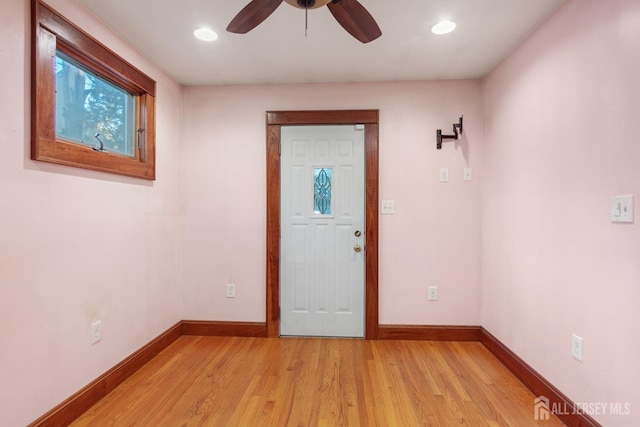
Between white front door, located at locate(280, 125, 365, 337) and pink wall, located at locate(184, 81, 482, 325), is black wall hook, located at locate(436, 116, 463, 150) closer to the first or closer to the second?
pink wall, located at locate(184, 81, 482, 325)

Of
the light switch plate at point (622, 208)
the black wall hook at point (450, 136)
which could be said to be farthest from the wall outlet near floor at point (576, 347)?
the black wall hook at point (450, 136)

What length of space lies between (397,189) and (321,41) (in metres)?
1.39

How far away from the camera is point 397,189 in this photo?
286 centimetres

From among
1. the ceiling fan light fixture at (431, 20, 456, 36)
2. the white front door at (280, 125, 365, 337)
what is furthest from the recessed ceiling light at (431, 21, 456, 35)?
the white front door at (280, 125, 365, 337)

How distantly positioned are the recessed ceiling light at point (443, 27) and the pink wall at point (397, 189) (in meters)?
0.78

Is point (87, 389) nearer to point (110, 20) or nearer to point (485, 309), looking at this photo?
point (110, 20)

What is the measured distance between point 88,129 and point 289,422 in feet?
7.00

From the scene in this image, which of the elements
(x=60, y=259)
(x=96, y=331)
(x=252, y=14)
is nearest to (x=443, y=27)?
(x=252, y=14)

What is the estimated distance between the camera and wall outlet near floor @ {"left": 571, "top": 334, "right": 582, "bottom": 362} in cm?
166

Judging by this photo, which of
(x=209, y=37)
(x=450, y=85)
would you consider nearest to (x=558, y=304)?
(x=450, y=85)

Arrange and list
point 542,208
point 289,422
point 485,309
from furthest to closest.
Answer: point 485,309, point 542,208, point 289,422

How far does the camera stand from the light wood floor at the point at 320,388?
1.76m

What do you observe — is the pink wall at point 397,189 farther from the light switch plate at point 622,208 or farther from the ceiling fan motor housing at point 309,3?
the ceiling fan motor housing at point 309,3

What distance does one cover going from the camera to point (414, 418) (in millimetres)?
1759
